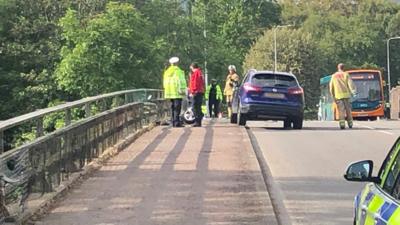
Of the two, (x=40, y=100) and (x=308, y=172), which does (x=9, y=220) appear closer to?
(x=308, y=172)

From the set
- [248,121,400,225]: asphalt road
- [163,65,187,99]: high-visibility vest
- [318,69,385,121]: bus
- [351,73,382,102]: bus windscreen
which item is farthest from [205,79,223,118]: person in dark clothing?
[351,73,382,102]: bus windscreen

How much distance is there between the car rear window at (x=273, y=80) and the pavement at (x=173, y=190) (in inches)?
236

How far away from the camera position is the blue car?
21016mm

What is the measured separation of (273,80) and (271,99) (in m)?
0.59

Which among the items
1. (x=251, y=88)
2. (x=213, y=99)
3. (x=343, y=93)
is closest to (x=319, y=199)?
(x=251, y=88)

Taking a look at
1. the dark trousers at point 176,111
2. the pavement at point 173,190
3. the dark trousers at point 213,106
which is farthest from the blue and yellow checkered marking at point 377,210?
the dark trousers at point 213,106

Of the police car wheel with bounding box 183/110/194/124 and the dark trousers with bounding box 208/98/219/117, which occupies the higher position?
the police car wheel with bounding box 183/110/194/124

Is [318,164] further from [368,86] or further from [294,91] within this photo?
[368,86]

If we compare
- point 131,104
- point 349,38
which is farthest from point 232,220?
point 349,38

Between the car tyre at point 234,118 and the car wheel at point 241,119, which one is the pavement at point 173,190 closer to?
→ the car wheel at point 241,119

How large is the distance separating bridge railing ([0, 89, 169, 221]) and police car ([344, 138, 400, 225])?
3.52 m

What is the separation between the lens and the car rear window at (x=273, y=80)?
21.3 meters

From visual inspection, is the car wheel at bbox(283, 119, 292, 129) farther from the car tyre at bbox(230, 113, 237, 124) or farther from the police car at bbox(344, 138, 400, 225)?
the police car at bbox(344, 138, 400, 225)

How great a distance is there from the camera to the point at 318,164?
13219 mm
